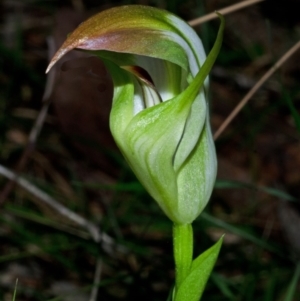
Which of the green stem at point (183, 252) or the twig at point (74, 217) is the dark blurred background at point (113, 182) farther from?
the green stem at point (183, 252)

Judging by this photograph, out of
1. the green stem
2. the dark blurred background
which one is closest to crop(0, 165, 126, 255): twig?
the dark blurred background

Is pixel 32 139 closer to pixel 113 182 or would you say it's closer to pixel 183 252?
pixel 113 182

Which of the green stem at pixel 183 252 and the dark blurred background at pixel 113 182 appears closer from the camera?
the green stem at pixel 183 252

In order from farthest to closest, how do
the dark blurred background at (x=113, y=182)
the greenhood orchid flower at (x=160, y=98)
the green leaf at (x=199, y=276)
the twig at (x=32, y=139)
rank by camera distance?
the twig at (x=32, y=139)
the dark blurred background at (x=113, y=182)
the green leaf at (x=199, y=276)
the greenhood orchid flower at (x=160, y=98)

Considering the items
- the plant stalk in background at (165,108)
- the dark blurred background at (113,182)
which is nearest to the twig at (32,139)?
the dark blurred background at (113,182)

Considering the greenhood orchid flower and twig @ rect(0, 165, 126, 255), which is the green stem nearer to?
the greenhood orchid flower

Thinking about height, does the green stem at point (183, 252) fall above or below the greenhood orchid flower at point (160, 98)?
below

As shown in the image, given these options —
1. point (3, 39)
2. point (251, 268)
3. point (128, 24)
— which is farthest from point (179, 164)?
point (3, 39)

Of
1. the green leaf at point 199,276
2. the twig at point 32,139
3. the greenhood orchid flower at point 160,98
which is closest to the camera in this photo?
the greenhood orchid flower at point 160,98
